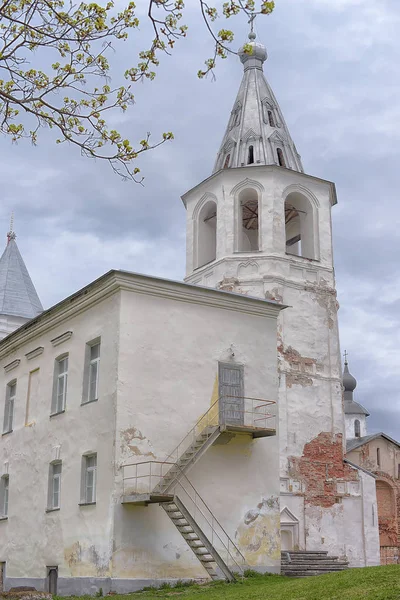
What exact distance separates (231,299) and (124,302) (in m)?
3.18

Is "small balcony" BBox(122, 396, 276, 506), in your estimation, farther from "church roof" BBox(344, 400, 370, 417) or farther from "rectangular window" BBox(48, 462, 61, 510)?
"church roof" BBox(344, 400, 370, 417)

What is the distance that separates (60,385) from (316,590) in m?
11.4

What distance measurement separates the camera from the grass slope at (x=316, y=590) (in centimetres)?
1205

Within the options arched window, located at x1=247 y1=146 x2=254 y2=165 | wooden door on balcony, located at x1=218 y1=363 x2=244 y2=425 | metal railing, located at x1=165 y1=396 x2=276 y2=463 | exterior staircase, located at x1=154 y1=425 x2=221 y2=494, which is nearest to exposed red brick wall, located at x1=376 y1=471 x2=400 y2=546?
arched window, located at x1=247 y1=146 x2=254 y2=165

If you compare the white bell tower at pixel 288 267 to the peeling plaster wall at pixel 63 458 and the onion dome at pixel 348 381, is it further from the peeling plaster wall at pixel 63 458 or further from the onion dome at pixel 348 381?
the onion dome at pixel 348 381

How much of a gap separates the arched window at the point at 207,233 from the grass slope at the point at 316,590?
65.5ft

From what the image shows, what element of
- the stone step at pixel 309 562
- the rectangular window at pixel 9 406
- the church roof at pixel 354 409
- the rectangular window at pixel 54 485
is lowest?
the stone step at pixel 309 562

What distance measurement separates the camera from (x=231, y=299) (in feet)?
72.1

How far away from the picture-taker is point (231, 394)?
21.4m

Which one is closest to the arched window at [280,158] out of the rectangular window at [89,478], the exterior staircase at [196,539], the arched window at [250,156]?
the arched window at [250,156]

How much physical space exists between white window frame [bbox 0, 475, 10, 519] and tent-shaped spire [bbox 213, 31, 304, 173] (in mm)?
17999

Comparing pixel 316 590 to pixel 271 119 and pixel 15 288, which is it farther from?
pixel 15 288

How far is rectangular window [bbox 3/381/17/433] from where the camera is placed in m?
25.4

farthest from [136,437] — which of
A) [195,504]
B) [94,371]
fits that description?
[94,371]
